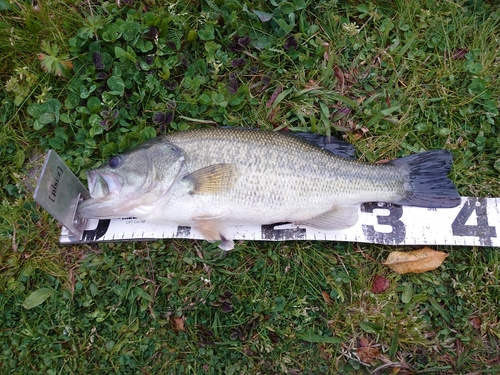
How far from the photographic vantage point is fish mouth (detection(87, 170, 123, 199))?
3.03m

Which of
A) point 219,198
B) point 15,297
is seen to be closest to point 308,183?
point 219,198

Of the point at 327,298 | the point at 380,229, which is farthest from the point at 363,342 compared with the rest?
the point at 380,229

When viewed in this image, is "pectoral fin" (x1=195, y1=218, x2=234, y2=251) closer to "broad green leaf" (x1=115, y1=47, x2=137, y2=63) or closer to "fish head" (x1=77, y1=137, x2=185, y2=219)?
"fish head" (x1=77, y1=137, x2=185, y2=219)

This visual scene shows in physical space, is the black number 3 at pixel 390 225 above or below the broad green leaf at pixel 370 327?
above

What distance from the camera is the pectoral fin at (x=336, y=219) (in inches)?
129

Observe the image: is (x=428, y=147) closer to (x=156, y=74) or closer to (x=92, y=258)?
(x=156, y=74)

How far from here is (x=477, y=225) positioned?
344 centimetres

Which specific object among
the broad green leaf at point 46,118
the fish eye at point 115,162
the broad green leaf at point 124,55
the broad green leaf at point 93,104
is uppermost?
the broad green leaf at point 124,55

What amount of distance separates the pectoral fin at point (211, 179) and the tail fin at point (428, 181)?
1519mm

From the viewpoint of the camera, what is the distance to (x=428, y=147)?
3693 mm

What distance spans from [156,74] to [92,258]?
1854 mm

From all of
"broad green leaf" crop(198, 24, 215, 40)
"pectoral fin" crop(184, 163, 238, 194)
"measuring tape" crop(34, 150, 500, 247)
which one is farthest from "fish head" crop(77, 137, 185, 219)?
"broad green leaf" crop(198, 24, 215, 40)

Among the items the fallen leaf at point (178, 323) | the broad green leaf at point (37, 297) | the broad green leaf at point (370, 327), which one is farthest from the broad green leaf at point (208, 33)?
the broad green leaf at point (370, 327)

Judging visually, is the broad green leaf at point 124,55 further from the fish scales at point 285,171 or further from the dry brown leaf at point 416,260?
the dry brown leaf at point 416,260
